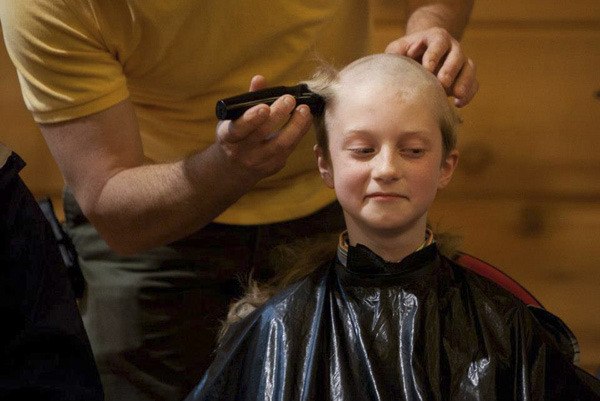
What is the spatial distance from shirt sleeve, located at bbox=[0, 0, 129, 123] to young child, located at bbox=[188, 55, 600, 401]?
322mm

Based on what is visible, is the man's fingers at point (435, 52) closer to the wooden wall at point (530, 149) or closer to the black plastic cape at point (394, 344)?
the black plastic cape at point (394, 344)

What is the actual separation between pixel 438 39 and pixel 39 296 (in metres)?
0.58

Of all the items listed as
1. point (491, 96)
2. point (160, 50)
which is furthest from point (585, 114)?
point (160, 50)

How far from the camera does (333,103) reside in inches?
47.6

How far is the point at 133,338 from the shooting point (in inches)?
62.0

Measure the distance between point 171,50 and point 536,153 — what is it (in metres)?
0.98

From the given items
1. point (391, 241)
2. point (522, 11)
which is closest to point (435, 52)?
point (391, 241)

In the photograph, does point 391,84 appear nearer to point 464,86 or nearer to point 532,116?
point 464,86

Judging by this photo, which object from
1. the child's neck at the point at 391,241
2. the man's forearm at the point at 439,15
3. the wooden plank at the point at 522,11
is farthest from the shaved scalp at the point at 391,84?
the wooden plank at the point at 522,11

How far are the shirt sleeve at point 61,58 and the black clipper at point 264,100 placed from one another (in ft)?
0.91

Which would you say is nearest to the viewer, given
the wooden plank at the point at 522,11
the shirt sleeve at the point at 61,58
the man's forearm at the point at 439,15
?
the shirt sleeve at the point at 61,58

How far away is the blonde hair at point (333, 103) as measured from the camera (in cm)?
119

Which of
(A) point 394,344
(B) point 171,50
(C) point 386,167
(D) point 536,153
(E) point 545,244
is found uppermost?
(B) point 171,50

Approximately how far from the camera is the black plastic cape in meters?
1.15
